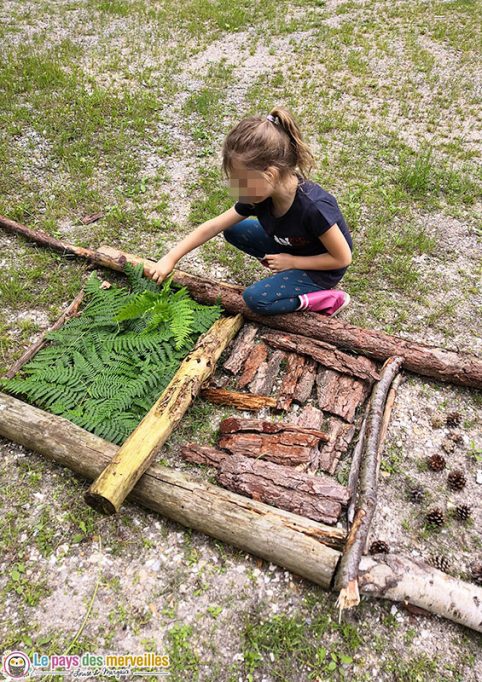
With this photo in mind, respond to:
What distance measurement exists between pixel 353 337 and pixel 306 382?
1.74ft

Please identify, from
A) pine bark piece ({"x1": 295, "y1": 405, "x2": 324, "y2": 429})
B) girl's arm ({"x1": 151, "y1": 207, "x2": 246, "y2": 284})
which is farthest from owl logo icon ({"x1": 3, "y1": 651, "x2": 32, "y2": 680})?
girl's arm ({"x1": 151, "y1": 207, "x2": 246, "y2": 284})

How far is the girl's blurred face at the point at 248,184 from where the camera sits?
121 inches

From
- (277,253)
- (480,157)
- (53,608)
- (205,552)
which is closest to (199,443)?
(205,552)

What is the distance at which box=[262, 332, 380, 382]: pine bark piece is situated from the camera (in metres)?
3.71

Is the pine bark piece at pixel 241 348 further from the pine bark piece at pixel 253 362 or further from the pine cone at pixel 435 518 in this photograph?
the pine cone at pixel 435 518

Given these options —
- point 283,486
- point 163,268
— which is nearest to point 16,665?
point 283,486

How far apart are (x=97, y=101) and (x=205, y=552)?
6.74m

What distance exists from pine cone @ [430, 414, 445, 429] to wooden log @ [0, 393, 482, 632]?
116 centimetres

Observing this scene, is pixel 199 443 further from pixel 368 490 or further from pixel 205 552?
pixel 368 490

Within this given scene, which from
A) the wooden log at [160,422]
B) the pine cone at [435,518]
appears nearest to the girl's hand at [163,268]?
the wooden log at [160,422]

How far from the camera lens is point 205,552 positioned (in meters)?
2.91

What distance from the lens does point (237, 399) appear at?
12.0 feet

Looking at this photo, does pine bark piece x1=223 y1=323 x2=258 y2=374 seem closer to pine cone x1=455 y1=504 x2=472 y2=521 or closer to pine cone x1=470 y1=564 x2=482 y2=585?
pine cone x1=455 y1=504 x2=472 y2=521

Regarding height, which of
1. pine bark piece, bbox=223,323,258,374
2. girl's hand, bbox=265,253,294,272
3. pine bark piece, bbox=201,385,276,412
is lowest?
pine bark piece, bbox=201,385,276,412
